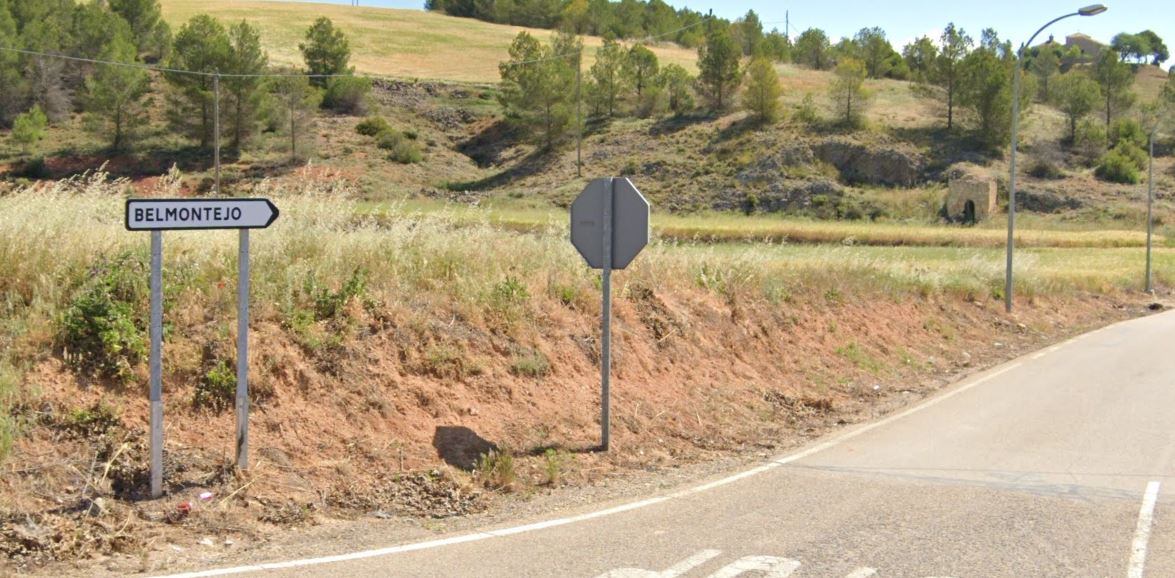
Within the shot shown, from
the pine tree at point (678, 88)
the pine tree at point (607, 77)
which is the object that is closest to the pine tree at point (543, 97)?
the pine tree at point (607, 77)

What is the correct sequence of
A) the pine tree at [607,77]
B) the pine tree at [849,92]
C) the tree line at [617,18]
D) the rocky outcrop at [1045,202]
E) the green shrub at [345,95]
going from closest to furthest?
the rocky outcrop at [1045,202]
the green shrub at [345,95]
the pine tree at [849,92]
the pine tree at [607,77]
the tree line at [617,18]

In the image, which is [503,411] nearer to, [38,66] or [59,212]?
[59,212]

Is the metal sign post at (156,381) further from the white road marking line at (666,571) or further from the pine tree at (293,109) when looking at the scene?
the pine tree at (293,109)

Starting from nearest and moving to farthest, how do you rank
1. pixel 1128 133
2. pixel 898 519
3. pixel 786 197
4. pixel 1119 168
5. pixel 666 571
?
1. pixel 666 571
2. pixel 898 519
3. pixel 786 197
4. pixel 1119 168
5. pixel 1128 133

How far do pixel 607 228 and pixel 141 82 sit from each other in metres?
55.8

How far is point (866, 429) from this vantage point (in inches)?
478

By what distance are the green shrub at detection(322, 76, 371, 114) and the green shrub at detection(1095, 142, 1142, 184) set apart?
52097mm

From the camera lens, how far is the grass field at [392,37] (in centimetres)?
8906

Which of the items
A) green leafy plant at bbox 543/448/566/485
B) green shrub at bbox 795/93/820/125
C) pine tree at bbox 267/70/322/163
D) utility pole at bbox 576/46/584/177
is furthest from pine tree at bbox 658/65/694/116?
green leafy plant at bbox 543/448/566/485

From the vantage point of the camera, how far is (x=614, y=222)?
10.1 metres

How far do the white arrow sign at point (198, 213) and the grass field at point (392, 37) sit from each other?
7424 cm

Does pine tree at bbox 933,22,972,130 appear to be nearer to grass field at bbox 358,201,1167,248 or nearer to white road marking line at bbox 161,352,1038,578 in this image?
grass field at bbox 358,201,1167,248

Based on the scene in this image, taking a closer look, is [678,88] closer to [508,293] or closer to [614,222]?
[508,293]

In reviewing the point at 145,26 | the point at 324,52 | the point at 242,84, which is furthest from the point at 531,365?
the point at 145,26
